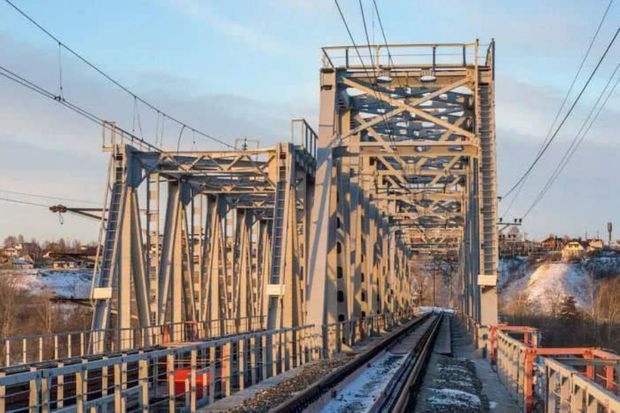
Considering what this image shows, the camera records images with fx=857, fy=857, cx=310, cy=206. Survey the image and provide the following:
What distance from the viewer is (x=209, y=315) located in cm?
4075

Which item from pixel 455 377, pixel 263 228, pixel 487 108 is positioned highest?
pixel 487 108

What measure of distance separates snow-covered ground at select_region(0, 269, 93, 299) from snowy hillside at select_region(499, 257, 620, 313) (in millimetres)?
46843

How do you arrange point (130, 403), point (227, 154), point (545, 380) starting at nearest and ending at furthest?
point (545, 380)
point (130, 403)
point (227, 154)

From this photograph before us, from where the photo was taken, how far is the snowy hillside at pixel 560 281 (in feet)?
303

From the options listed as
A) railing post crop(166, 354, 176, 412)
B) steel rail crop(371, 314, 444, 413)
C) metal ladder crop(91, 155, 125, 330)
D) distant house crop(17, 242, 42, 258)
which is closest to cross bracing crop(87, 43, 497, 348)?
metal ladder crop(91, 155, 125, 330)

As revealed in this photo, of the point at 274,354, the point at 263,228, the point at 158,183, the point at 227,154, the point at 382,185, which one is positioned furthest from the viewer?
the point at 263,228

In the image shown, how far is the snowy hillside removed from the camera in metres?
92.5

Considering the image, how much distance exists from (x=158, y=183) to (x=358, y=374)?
1328cm

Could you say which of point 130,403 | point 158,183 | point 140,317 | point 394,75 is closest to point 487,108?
point 394,75

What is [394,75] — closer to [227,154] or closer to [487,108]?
[487,108]

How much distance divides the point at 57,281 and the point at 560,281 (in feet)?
188

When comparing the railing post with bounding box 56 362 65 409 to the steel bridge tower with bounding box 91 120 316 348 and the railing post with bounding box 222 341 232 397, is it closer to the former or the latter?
the railing post with bounding box 222 341 232 397

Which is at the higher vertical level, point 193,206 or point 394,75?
point 394,75

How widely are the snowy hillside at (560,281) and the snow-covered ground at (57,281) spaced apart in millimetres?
46843
